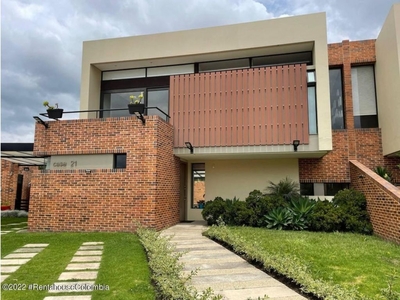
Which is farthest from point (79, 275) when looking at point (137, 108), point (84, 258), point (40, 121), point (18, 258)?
point (40, 121)

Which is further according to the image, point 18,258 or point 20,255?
point 20,255

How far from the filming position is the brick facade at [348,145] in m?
11.2

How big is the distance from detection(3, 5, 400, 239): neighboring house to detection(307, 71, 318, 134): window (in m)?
0.04

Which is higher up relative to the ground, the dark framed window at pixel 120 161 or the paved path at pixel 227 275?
the dark framed window at pixel 120 161

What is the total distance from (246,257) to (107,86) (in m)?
10.0

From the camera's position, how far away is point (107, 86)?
1324cm

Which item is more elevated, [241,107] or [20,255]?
[241,107]

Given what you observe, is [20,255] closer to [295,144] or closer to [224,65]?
[295,144]

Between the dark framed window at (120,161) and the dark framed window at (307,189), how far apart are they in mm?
6716

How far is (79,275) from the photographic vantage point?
5016 mm

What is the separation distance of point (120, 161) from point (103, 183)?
2.85 feet

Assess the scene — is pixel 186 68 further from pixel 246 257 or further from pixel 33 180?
pixel 246 257

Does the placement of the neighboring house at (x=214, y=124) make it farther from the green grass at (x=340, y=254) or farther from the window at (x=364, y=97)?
the green grass at (x=340, y=254)

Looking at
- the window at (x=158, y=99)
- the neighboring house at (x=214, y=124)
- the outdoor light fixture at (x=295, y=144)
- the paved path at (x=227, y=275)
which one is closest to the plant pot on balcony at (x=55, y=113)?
the neighboring house at (x=214, y=124)
